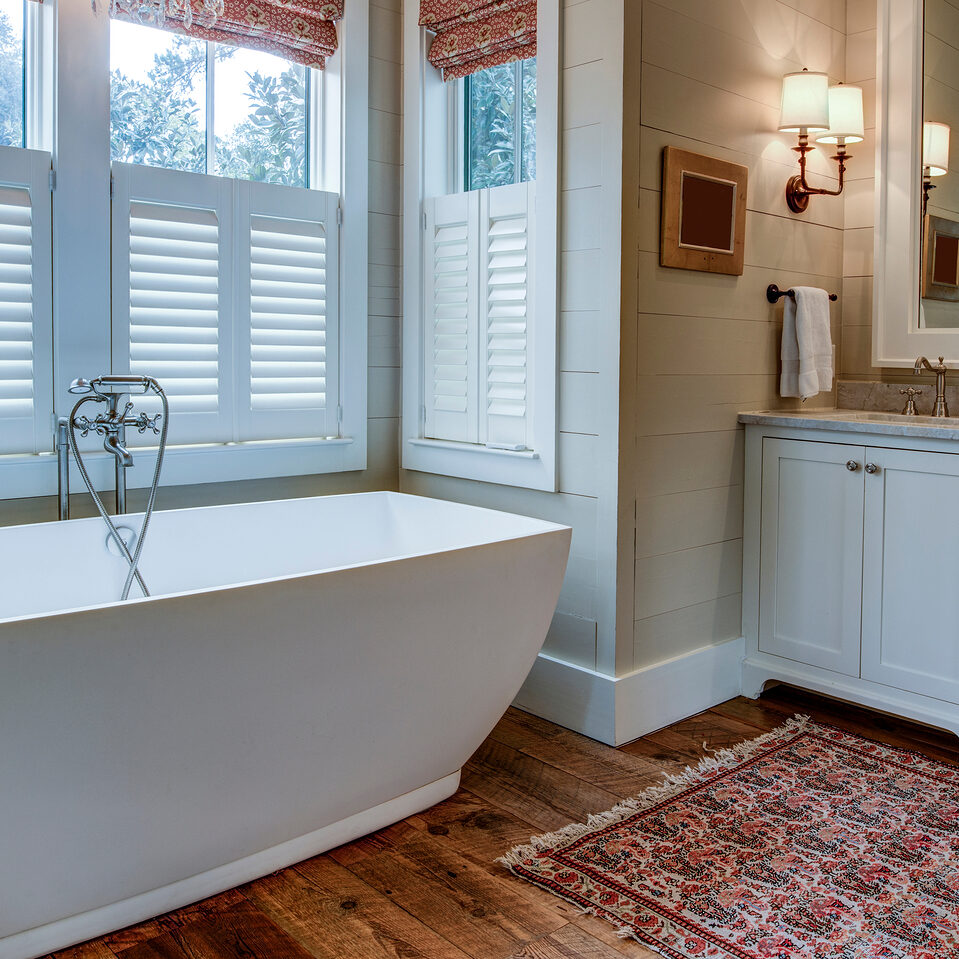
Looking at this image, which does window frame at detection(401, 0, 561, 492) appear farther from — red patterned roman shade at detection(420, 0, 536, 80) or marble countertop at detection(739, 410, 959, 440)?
marble countertop at detection(739, 410, 959, 440)

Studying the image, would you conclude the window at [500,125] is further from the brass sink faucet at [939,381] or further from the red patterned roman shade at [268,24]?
the brass sink faucet at [939,381]

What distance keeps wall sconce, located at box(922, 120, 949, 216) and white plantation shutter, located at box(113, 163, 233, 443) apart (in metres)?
2.23

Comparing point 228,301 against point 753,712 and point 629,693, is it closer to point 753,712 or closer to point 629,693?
point 629,693

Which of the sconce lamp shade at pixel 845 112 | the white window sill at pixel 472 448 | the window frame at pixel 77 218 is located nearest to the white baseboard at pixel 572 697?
the white window sill at pixel 472 448

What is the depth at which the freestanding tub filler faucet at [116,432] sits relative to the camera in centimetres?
234

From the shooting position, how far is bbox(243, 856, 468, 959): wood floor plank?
1.69m

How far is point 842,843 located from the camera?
2068mm

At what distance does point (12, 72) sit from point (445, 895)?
237 cm

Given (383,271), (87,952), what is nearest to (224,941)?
(87,952)

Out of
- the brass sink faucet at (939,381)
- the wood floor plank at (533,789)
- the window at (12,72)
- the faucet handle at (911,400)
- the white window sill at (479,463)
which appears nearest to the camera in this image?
the wood floor plank at (533,789)

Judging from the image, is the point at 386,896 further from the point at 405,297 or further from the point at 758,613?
the point at 405,297

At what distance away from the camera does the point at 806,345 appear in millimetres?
2957

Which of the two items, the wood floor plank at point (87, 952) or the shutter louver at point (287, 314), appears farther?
the shutter louver at point (287, 314)

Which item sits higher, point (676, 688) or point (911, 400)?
point (911, 400)
